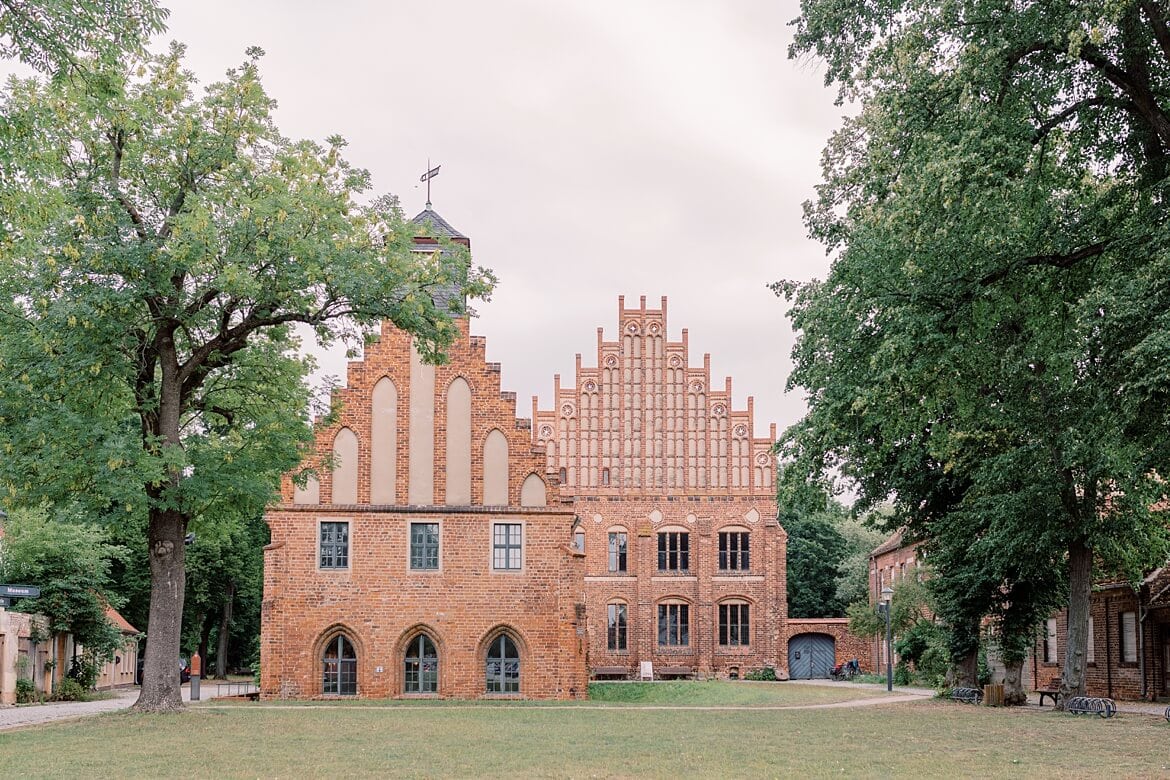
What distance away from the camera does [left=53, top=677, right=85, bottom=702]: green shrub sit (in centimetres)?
3541

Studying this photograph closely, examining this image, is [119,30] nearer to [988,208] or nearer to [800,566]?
[988,208]

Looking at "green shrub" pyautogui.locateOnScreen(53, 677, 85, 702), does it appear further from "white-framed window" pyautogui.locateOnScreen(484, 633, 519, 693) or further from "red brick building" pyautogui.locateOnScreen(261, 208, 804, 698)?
"white-framed window" pyautogui.locateOnScreen(484, 633, 519, 693)

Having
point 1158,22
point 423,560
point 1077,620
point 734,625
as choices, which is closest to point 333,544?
point 423,560

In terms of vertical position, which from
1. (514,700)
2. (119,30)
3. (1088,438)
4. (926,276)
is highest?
(119,30)

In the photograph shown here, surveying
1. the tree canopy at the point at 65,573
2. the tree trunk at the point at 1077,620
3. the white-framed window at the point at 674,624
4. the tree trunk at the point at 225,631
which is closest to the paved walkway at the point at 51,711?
the tree canopy at the point at 65,573

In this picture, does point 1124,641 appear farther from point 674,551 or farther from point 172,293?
point 172,293

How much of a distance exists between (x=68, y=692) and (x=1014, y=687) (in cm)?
2626

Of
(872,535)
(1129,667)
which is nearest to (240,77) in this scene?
(1129,667)

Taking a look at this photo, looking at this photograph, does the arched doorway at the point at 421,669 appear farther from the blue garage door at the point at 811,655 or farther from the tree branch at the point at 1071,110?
the blue garage door at the point at 811,655

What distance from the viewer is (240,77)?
73.0 ft

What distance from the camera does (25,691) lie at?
3309 cm

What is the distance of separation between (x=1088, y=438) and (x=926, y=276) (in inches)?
138

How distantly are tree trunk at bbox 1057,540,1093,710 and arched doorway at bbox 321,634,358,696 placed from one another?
659 inches

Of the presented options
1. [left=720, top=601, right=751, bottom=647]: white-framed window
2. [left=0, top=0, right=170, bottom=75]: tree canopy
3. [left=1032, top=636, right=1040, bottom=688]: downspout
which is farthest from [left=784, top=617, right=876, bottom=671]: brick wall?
[left=0, top=0, right=170, bottom=75]: tree canopy
